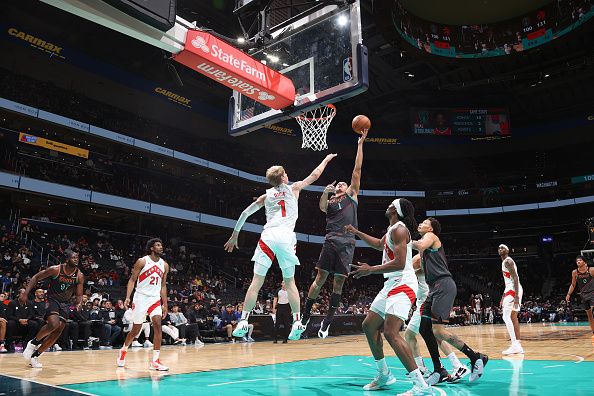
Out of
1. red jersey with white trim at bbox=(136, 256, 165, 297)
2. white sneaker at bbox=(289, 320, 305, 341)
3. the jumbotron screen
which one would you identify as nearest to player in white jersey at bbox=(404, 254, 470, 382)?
white sneaker at bbox=(289, 320, 305, 341)

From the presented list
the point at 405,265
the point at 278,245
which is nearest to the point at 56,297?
the point at 278,245

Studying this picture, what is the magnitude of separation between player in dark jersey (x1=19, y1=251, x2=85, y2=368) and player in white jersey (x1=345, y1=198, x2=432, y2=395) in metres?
5.30

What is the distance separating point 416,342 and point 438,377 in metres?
0.55

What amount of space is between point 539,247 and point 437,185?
939 cm

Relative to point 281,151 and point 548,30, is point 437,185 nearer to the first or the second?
point 281,151

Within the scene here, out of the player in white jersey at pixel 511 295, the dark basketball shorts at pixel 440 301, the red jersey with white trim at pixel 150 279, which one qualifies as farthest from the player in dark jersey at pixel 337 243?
the player in white jersey at pixel 511 295

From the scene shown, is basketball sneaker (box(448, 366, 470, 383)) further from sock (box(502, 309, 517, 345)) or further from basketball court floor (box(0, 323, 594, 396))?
sock (box(502, 309, 517, 345))

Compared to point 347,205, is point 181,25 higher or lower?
higher

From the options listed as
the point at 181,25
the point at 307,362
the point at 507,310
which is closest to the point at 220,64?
the point at 181,25

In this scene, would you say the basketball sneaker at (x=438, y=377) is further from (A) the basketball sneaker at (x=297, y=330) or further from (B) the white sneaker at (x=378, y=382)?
(A) the basketball sneaker at (x=297, y=330)

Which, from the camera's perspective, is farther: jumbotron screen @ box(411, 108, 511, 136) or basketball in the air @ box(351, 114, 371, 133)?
jumbotron screen @ box(411, 108, 511, 136)

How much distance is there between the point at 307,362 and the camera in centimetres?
862

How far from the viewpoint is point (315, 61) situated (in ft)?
24.1

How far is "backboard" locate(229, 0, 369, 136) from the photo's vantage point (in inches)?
270
